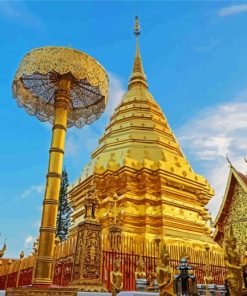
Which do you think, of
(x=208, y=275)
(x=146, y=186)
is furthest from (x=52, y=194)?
(x=146, y=186)

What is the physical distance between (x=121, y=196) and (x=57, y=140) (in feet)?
24.5

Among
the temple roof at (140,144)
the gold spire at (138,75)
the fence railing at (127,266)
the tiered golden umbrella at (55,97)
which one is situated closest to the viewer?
the tiered golden umbrella at (55,97)

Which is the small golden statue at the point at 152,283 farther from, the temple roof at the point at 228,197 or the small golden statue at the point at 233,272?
the temple roof at the point at 228,197

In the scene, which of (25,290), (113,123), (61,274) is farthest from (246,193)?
(25,290)

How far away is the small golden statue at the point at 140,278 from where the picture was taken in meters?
7.11

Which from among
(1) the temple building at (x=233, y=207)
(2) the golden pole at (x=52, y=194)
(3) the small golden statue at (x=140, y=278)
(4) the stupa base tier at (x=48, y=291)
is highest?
(1) the temple building at (x=233, y=207)

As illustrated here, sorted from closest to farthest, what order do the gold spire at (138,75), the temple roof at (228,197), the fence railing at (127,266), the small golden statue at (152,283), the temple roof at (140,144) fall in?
the small golden statue at (152,283) → the fence railing at (127,266) → the temple roof at (140,144) → the temple roof at (228,197) → the gold spire at (138,75)

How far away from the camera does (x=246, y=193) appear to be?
52.6ft

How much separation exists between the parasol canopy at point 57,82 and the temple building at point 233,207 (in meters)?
9.15

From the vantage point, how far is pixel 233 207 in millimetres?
16578

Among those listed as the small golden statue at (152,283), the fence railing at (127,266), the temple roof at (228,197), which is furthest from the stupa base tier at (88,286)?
the temple roof at (228,197)

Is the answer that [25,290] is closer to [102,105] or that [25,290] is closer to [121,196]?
[102,105]

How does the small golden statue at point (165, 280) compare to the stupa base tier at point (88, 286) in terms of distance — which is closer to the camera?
the small golden statue at point (165, 280)

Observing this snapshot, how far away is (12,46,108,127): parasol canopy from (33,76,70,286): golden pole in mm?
464
